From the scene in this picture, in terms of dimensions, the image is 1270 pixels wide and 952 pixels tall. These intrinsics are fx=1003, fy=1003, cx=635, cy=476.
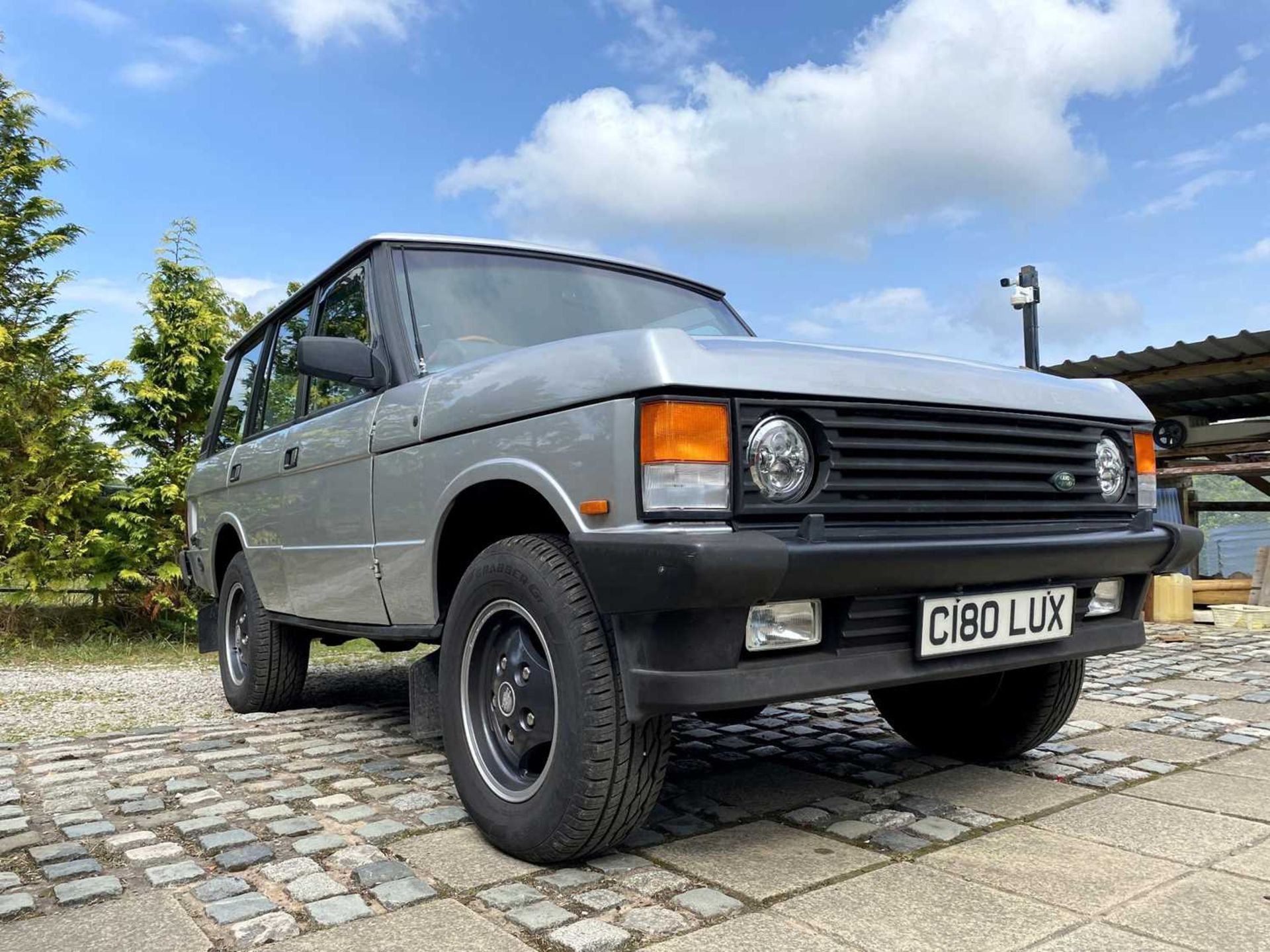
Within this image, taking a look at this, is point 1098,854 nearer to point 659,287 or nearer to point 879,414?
point 879,414

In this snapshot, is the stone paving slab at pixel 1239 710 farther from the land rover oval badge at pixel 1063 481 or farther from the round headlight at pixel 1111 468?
the land rover oval badge at pixel 1063 481

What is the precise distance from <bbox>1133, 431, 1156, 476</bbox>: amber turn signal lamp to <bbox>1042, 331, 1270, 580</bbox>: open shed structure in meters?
6.20

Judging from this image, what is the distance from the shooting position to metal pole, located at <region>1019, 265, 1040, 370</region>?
12008 mm

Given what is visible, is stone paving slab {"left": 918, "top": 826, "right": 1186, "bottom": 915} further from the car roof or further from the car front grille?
the car roof

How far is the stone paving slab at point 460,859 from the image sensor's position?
2576 mm

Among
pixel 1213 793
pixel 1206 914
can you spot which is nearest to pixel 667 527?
pixel 1206 914

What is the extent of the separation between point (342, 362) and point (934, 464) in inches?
77.7

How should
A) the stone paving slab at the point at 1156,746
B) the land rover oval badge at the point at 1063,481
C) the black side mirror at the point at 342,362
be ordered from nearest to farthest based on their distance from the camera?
the land rover oval badge at the point at 1063,481, the black side mirror at the point at 342,362, the stone paving slab at the point at 1156,746

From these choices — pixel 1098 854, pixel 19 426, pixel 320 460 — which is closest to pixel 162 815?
pixel 320 460

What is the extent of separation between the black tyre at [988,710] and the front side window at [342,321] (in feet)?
7.96

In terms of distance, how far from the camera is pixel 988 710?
12.1ft

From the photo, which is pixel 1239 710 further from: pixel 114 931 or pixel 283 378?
pixel 283 378

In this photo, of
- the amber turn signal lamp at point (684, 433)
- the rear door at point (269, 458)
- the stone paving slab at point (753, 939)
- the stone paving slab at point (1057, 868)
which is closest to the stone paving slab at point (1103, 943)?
the stone paving slab at point (1057, 868)

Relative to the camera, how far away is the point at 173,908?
242cm
